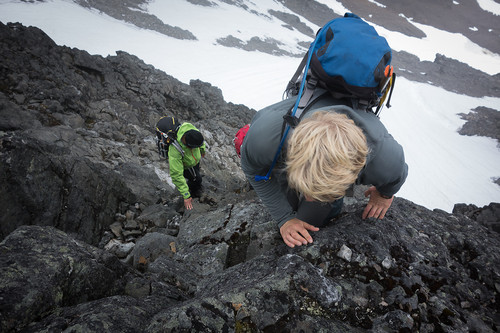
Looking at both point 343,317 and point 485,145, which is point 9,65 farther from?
point 485,145

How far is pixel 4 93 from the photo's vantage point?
33.1 feet

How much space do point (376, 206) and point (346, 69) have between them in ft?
5.51

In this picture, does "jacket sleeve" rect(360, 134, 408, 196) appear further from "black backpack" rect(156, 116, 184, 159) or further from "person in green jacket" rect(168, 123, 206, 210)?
"black backpack" rect(156, 116, 184, 159)

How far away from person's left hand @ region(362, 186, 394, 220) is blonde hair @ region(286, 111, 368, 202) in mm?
1268

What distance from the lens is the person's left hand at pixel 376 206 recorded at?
2.81 meters

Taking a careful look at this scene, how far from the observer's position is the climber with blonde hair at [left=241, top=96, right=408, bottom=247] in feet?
5.54

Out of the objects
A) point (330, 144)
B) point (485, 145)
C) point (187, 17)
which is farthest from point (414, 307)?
point (187, 17)

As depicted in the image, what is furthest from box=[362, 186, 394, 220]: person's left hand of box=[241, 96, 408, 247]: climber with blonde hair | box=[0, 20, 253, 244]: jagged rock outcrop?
box=[0, 20, 253, 244]: jagged rock outcrop

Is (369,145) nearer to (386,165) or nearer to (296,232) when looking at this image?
(386,165)

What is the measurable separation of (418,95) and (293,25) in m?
53.9

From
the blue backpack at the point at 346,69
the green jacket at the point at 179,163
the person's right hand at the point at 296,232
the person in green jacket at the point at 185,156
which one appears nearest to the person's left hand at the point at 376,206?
the person's right hand at the point at 296,232

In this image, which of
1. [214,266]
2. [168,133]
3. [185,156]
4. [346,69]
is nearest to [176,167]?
[185,156]

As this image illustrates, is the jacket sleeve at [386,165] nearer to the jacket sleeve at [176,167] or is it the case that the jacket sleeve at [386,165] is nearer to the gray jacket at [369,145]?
the gray jacket at [369,145]

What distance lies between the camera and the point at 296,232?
272cm
